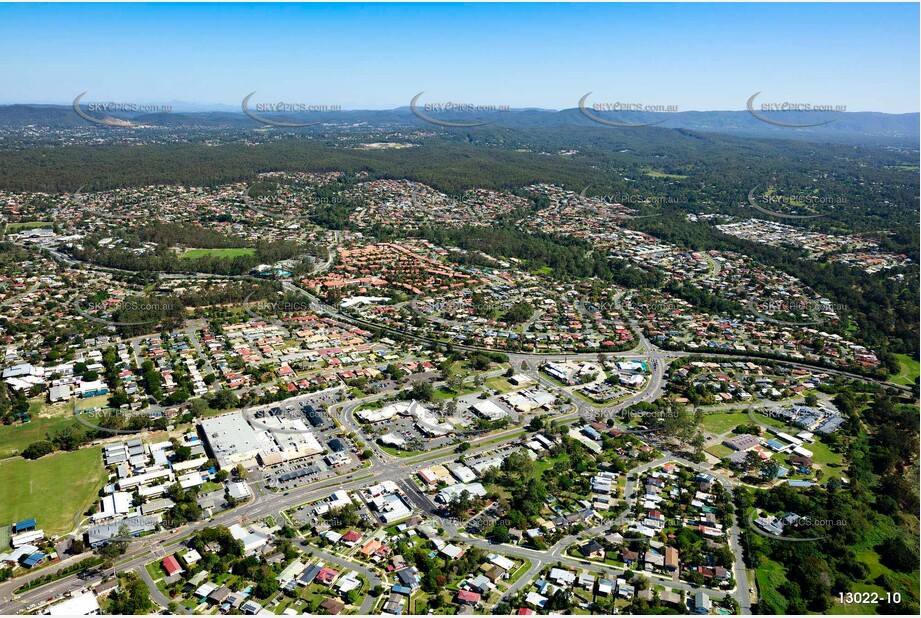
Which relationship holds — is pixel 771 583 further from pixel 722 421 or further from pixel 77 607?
pixel 77 607

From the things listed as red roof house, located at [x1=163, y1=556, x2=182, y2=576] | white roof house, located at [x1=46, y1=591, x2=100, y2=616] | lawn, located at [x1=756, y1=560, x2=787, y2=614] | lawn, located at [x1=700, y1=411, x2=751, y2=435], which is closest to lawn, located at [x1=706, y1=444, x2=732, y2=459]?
lawn, located at [x1=700, y1=411, x2=751, y2=435]

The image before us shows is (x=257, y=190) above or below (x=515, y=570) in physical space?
above

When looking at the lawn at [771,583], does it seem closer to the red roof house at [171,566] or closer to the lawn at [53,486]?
the red roof house at [171,566]

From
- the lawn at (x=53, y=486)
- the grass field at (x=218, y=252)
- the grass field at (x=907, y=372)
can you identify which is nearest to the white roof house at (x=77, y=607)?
the lawn at (x=53, y=486)

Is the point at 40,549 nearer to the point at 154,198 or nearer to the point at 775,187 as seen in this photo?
the point at 154,198

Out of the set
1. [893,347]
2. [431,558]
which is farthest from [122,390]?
[893,347]

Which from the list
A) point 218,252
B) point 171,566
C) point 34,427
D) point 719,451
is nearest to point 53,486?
point 34,427
